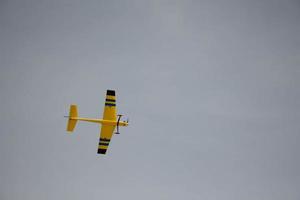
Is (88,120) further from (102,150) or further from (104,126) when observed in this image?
(102,150)

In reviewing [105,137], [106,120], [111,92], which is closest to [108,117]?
[106,120]

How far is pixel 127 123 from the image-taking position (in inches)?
2527

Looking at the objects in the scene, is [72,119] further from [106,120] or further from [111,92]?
[111,92]

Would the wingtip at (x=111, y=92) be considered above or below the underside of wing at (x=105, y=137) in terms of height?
above

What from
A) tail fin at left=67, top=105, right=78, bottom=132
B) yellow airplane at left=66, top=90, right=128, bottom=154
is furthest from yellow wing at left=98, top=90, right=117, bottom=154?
tail fin at left=67, top=105, right=78, bottom=132

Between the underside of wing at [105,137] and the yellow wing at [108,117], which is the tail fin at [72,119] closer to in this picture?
the yellow wing at [108,117]

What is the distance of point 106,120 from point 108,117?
3.24ft

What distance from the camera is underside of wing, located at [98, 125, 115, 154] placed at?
6676cm

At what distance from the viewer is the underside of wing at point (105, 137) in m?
66.8

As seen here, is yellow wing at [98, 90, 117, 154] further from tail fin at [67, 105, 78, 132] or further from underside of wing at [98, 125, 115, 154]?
tail fin at [67, 105, 78, 132]

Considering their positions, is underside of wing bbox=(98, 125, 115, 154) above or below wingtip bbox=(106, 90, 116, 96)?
below

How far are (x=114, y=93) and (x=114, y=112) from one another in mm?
3777

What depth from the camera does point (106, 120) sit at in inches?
2490

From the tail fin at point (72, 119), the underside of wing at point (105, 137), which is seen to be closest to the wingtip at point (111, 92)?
the underside of wing at point (105, 137)
